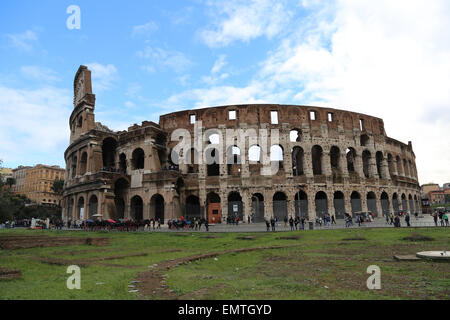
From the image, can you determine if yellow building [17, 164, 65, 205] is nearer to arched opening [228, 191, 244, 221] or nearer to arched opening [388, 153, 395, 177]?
arched opening [228, 191, 244, 221]

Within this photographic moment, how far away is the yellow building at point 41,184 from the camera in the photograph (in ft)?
294

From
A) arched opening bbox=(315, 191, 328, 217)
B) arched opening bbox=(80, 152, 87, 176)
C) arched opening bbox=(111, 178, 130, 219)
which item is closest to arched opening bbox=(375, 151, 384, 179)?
arched opening bbox=(315, 191, 328, 217)

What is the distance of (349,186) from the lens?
35.9 meters

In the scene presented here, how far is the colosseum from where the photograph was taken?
1316 inches

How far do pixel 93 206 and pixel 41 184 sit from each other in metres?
69.5

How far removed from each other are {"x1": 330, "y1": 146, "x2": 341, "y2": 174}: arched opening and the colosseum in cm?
13

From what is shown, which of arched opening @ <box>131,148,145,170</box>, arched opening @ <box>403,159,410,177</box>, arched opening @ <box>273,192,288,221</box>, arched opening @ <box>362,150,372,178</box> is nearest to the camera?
arched opening @ <box>273,192,288,221</box>

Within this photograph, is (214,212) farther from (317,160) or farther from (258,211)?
(317,160)

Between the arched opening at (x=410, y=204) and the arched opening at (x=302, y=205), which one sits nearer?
the arched opening at (x=302, y=205)

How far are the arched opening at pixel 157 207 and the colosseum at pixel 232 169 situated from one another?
121 mm

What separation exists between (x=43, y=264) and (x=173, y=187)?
873 inches

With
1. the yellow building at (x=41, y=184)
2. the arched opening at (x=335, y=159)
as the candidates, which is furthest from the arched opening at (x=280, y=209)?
the yellow building at (x=41, y=184)

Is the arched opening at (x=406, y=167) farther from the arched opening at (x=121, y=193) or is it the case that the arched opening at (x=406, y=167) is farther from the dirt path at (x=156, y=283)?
the dirt path at (x=156, y=283)
